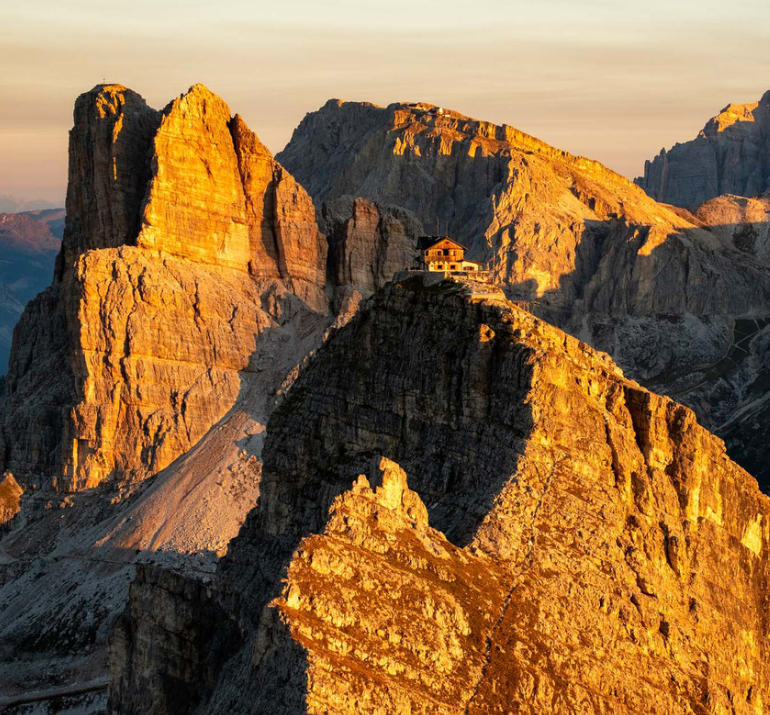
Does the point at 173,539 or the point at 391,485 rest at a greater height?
the point at 391,485

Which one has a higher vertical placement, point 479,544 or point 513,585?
point 479,544

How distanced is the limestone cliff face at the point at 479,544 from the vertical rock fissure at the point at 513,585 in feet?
0.52

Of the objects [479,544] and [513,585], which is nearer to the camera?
[513,585]

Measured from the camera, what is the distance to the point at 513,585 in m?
90.9

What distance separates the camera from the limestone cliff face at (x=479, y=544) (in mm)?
80875

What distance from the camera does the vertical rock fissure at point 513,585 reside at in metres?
82.6

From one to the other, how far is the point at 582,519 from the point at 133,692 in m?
29.8

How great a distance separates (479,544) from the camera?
93.3m

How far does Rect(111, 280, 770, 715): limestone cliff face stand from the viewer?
265 ft

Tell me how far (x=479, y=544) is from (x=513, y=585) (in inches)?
133

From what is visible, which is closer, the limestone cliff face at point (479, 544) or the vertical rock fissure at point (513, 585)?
the limestone cliff face at point (479, 544)

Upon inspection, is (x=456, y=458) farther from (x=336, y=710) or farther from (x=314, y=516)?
(x=336, y=710)

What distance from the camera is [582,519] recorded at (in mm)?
97500

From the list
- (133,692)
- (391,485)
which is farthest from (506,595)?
(133,692)
